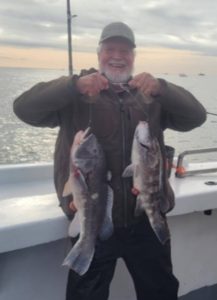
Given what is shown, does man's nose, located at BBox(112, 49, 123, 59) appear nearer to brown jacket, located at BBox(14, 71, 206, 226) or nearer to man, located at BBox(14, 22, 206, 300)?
man, located at BBox(14, 22, 206, 300)

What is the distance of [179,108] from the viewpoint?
8.44 feet

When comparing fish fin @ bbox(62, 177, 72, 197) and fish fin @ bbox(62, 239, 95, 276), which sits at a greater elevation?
fish fin @ bbox(62, 177, 72, 197)

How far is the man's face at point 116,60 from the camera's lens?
255 centimetres

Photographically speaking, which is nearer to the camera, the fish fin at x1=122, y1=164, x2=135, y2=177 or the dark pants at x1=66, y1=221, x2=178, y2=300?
the fish fin at x1=122, y1=164, x2=135, y2=177

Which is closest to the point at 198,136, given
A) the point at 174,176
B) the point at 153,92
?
the point at 174,176

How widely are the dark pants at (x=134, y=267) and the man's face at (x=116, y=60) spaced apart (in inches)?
38.8

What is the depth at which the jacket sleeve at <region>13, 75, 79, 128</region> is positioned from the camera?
2293 mm

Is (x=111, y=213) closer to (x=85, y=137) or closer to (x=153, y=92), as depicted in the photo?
(x=85, y=137)

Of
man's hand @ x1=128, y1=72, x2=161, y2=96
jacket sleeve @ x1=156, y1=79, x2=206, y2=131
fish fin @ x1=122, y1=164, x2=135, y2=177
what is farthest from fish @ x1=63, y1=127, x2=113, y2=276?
jacket sleeve @ x1=156, y1=79, x2=206, y2=131

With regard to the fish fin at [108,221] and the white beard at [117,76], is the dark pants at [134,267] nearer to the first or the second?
the fish fin at [108,221]

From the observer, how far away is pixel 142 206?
2.33m

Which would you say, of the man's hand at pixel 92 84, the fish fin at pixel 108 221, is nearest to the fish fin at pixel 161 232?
the fish fin at pixel 108 221

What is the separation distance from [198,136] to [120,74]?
16386mm

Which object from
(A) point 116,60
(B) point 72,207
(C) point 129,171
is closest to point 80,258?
(B) point 72,207
